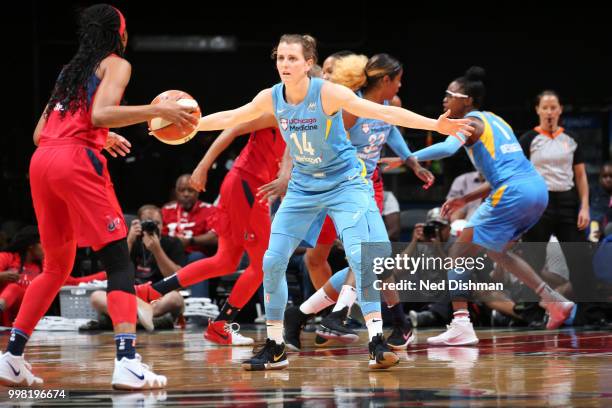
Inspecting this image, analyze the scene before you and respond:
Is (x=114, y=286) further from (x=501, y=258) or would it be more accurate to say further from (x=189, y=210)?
(x=189, y=210)

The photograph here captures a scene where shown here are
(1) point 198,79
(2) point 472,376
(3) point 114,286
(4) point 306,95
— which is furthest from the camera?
(1) point 198,79

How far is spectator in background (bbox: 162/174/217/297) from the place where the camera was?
403 inches

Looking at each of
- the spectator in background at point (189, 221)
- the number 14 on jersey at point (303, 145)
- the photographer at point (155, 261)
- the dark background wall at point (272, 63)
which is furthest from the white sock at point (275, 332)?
the dark background wall at point (272, 63)

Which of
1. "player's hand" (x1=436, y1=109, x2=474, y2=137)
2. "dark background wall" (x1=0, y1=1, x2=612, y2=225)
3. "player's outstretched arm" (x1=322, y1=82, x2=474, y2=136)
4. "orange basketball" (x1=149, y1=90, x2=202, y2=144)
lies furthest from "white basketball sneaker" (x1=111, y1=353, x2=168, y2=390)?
"dark background wall" (x1=0, y1=1, x2=612, y2=225)

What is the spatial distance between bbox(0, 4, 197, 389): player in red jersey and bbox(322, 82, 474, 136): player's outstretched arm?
0.84 metres

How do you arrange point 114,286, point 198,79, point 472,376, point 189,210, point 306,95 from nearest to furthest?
point 114,286, point 472,376, point 306,95, point 189,210, point 198,79

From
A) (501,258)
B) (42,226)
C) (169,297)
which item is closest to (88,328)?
(169,297)

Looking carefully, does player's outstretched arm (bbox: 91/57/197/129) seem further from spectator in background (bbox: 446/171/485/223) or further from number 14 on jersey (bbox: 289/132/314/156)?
spectator in background (bbox: 446/171/485/223)

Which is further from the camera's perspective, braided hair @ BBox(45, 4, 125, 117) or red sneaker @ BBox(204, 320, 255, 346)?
red sneaker @ BBox(204, 320, 255, 346)

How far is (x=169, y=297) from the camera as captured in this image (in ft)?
30.2

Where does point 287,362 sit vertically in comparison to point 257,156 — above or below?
below

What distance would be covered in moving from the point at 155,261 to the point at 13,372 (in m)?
4.61

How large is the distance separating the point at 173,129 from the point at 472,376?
1937mm

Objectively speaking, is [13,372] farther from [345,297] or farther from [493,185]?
[493,185]
